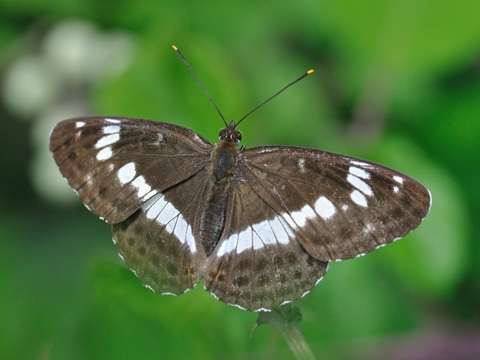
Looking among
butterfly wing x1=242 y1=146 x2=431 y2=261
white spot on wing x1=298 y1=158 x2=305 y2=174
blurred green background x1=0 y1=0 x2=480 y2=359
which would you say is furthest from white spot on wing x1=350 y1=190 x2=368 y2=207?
blurred green background x1=0 y1=0 x2=480 y2=359

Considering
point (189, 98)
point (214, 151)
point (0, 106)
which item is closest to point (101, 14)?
point (0, 106)

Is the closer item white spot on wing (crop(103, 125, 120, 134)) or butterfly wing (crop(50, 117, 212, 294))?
butterfly wing (crop(50, 117, 212, 294))

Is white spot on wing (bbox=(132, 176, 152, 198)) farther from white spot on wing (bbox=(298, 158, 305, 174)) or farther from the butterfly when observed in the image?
white spot on wing (bbox=(298, 158, 305, 174))

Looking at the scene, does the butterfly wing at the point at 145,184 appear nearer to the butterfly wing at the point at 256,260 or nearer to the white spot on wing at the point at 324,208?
the butterfly wing at the point at 256,260

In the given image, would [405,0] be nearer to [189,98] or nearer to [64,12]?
[189,98]

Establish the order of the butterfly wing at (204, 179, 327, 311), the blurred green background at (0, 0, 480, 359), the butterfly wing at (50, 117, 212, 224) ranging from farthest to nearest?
1. the blurred green background at (0, 0, 480, 359)
2. the butterfly wing at (50, 117, 212, 224)
3. the butterfly wing at (204, 179, 327, 311)

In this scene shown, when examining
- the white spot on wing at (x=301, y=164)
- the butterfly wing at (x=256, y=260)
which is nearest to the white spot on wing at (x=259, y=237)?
the butterfly wing at (x=256, y=260)
